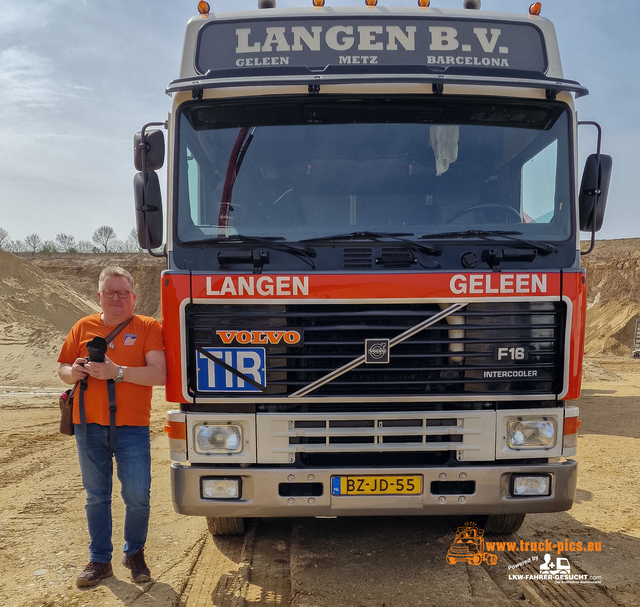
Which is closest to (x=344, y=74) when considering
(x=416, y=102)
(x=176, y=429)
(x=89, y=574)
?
(x=416, y=102)

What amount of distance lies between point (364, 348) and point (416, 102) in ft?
5.24

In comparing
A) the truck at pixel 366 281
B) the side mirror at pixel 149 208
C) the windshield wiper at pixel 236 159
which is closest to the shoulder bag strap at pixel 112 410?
the truck at pixel 366 281

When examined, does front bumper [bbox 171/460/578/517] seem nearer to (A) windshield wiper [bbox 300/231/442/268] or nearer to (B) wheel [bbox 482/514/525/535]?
(B) wheel [bbox 482/514/525/535]

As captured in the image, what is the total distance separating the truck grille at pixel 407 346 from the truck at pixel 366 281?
0.04 feet

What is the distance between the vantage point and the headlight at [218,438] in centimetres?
319

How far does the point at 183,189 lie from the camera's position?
11.0 ft

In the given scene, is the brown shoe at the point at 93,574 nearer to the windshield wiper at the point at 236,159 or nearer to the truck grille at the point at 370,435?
the truck grille at the point at 370,435

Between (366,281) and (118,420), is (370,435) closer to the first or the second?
(366,281)

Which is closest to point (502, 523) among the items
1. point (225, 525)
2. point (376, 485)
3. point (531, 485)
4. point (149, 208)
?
point (531, 485)

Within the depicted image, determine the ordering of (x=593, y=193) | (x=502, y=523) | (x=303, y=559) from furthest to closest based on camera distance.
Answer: (x=502, y=523) < (x=303, y=559) < (x=593, y=193)

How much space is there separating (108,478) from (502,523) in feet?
9.10

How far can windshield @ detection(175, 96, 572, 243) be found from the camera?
3346mm

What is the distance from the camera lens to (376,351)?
124 inches

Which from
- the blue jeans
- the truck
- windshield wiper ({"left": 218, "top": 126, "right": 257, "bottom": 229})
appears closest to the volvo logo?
the truck
